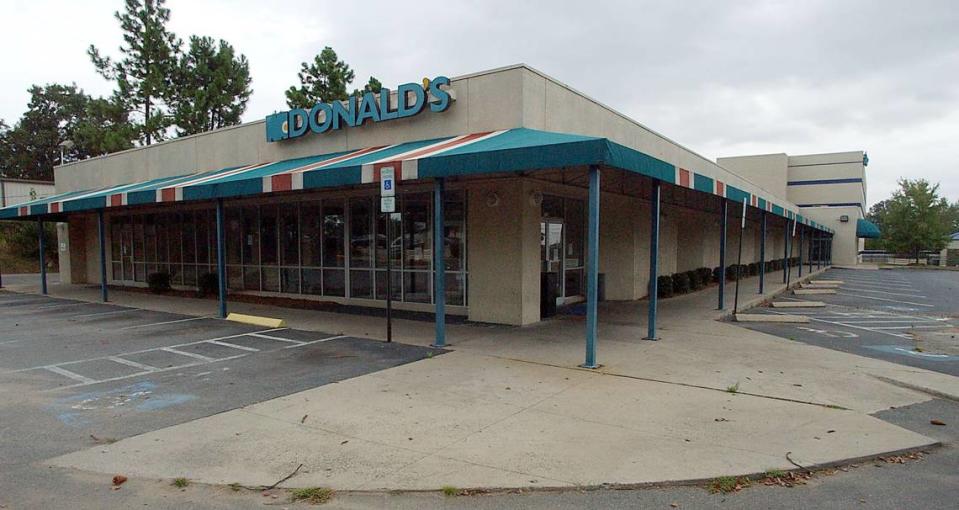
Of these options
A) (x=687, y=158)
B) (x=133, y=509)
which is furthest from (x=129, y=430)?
(x=687, y=158)

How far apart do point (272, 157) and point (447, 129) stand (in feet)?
20.3

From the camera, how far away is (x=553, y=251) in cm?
1260

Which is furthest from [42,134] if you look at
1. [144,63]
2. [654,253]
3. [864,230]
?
[864,230]

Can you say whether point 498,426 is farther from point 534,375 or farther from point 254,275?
point 254,275

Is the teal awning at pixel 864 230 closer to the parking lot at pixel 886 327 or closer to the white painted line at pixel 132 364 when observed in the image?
the parking lot at pixel 886 327

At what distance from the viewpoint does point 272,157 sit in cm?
1474

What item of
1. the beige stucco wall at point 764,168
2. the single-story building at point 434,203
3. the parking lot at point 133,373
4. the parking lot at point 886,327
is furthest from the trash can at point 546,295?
the beige stucco wall at point 764,168

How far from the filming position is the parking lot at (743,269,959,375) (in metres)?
8.88

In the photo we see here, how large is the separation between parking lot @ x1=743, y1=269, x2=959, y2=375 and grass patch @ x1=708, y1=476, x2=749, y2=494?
5666 millimetres

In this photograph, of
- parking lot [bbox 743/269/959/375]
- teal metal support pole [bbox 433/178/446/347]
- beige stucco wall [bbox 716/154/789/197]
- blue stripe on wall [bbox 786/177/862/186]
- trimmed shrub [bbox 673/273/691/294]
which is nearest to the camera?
teal metal support pole [bbox 433/178/446/347]

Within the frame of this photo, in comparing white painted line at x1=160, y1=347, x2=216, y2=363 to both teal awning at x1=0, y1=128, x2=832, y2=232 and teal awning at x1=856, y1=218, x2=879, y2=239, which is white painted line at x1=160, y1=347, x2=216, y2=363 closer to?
teal awning at x1=0, y1=128, x2=832, y2=232

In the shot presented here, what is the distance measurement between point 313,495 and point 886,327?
1274cm

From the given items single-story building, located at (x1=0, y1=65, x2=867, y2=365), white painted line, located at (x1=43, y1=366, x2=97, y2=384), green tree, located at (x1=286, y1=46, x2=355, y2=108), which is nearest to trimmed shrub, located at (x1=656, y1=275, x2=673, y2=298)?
single-story building, located at (x1=0, y1=65, x2=867, y2=365)

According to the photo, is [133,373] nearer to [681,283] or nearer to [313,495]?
[313,495]
